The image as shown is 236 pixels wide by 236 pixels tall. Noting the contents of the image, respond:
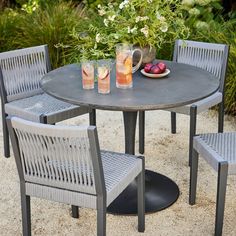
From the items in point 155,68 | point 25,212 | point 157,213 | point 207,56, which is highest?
point 155,68

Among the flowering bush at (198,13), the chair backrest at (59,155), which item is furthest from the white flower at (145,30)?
the flowering bush at (198,13)

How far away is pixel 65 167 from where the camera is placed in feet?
8.40

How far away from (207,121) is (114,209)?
72.6 inches

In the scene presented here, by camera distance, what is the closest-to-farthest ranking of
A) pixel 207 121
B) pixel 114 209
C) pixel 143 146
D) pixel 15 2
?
pixel 114 209 < pixel 143 146 < pixel 207 121 < pixel 15 2

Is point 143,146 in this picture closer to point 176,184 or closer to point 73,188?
point 176,184

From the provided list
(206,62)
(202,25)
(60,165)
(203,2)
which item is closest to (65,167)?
(60,165)

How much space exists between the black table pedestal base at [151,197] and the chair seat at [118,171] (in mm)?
497

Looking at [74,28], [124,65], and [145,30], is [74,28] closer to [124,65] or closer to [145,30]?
[145,30]

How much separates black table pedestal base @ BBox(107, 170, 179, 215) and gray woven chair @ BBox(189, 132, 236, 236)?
0.57ft

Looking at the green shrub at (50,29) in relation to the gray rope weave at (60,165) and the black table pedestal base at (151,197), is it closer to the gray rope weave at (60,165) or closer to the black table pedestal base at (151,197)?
the black table pedestal base at (151,197)

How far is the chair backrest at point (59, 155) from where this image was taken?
7.97ft

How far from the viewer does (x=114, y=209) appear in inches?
131

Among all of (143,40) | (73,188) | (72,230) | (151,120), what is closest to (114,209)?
(72,230)

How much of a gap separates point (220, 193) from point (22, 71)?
1873mm
